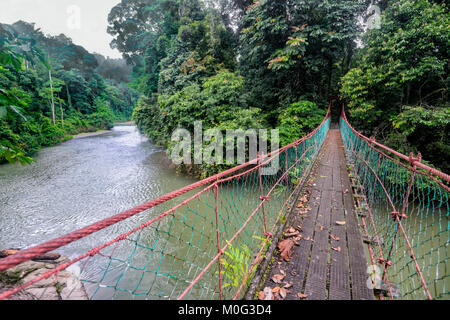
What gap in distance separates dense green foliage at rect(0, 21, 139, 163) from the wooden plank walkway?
7.99 ft

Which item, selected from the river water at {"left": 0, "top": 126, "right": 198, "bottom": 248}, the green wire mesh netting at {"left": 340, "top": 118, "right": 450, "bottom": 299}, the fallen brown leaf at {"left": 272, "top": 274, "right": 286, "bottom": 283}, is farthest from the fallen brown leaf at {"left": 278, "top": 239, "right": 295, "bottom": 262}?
the river water at {"left": 0, "top": 126, "right": 198, "bottom": 248}

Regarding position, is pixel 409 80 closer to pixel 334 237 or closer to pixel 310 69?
pixel 310 69

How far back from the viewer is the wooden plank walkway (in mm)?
1630

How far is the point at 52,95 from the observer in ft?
58.0

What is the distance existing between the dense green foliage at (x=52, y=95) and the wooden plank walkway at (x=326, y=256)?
7.99ft

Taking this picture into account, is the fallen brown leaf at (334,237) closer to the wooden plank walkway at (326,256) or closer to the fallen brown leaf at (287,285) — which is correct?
the wooden plank walkway at (326,256)

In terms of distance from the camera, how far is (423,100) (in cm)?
717

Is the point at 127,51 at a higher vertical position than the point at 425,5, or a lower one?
higher

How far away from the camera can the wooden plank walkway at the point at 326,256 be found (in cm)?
163

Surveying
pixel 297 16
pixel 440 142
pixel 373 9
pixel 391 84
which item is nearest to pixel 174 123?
pixel 297 16

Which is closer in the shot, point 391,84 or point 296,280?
point 296,280

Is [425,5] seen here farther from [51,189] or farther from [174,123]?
[51,189]

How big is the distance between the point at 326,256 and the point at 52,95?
78.2 feet

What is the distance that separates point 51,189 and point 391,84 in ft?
42.8
